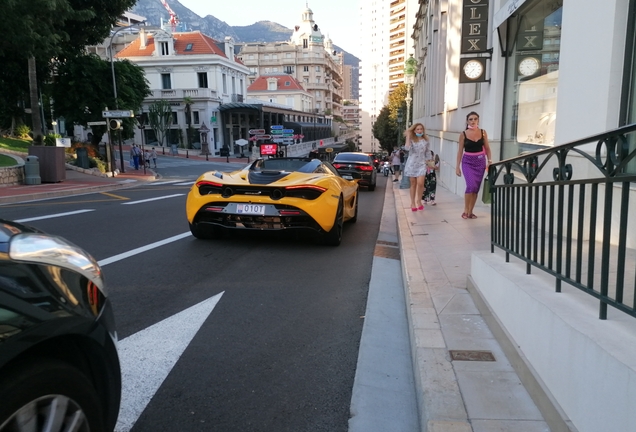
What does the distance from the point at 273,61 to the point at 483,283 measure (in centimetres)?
12980

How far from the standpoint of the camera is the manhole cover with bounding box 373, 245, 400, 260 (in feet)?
24.3

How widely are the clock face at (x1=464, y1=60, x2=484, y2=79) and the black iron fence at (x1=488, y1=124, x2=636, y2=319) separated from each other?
27.8 ft

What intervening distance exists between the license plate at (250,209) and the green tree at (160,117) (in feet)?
184

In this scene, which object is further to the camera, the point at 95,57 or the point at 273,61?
the point at 273,61

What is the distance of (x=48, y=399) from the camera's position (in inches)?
68.8

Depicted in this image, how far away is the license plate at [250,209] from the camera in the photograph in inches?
266

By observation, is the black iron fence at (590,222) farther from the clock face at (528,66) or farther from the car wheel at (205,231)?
the clock face at (528,66)

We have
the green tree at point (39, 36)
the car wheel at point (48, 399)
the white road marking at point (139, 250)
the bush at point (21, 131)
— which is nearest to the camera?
the car wheel at point (48, 399)

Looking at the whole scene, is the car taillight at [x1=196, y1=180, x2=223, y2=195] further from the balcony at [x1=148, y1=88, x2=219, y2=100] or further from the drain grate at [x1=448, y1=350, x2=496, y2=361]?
the balcony at [x1=148, y1=88, x2=219, y2=100]

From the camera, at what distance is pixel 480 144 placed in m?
8.71

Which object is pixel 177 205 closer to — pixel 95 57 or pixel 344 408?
pixel 344 408

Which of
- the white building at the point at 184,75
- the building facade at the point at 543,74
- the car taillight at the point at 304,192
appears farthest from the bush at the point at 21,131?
the car taillight at the point at 304,192

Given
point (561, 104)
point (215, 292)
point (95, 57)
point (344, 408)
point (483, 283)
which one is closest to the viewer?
point (344, 408)

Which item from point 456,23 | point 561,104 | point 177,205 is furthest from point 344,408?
point 456,23
